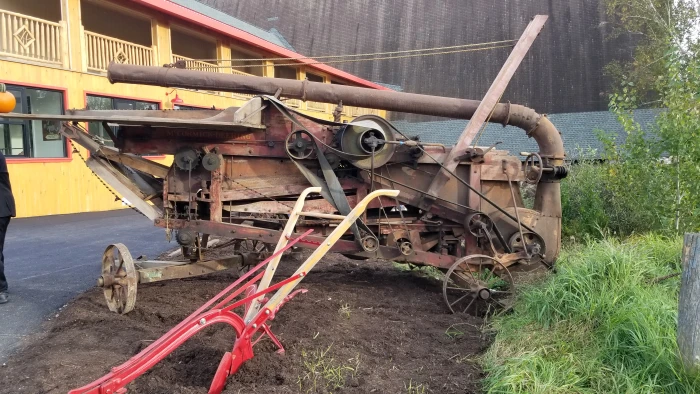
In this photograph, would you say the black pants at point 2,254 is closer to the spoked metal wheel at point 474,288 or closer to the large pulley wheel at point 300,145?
the large pulley wheel at point 300,145

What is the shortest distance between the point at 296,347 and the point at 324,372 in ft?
1.49

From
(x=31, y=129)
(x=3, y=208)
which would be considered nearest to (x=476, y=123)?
(x=3, y=208)

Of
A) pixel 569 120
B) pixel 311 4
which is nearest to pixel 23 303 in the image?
pixel 569 120

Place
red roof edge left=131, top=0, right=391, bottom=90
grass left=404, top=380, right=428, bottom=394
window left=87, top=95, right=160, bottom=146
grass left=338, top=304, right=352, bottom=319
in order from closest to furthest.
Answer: grass left=404, top=380, right=428, bottom=394 < grass left=338, top=304, right=352, bottom=319 < window left=87, top=95, right=160, bottom=146 < red roof edge left=131, top=0, right=391, bottom=90

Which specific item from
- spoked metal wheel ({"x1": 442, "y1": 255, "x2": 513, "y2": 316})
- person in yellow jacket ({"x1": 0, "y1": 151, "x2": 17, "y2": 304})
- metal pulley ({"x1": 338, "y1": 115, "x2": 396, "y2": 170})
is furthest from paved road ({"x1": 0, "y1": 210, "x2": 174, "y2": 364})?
spoked metal wheel ({"x1": 442, "y1": 255, "x2": 513, "y2": 316})

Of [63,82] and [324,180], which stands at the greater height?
[63,82]

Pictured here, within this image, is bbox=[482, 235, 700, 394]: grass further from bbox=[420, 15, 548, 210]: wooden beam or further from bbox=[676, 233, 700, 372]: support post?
bbox=[420, 15, 548, 210]: wooden beam

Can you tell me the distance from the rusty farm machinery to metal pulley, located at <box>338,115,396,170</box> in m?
0.01

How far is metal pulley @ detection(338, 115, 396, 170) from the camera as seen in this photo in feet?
16.8

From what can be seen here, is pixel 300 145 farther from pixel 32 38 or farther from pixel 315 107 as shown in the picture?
pixel 315 107

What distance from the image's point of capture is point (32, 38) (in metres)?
12.7

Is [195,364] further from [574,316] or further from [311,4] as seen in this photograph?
[311,4]

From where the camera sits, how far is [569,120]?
25031 millimetres

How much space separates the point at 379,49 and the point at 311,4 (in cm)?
681
